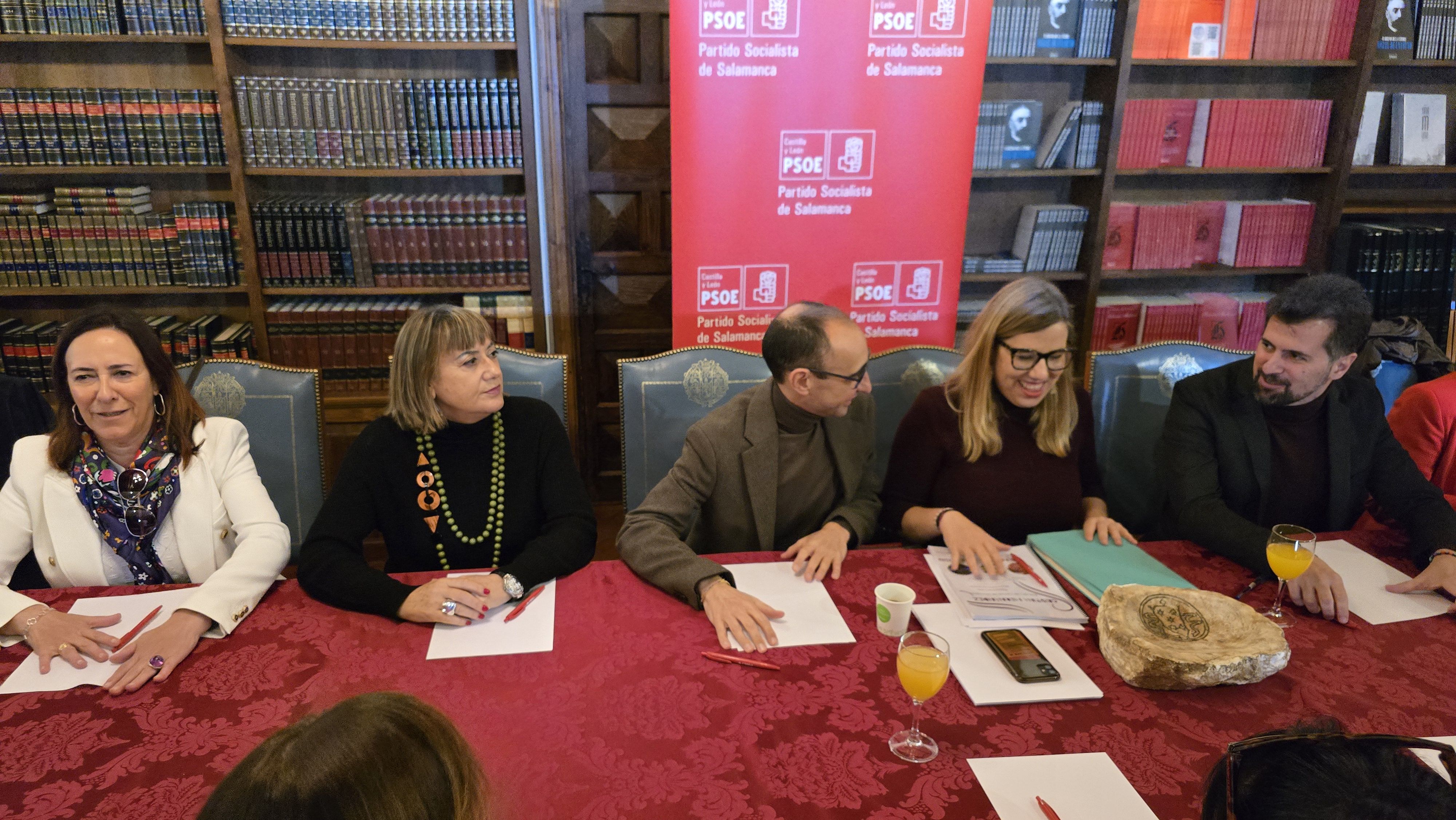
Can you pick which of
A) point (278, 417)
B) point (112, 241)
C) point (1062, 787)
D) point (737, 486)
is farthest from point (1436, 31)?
point (112, 241)

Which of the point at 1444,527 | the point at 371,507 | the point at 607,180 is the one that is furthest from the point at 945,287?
the point at 371,507

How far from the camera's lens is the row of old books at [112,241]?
10.3 feet

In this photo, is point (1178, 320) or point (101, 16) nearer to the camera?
point (101, 16)

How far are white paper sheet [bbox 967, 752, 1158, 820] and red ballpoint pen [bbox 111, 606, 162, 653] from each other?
132cm

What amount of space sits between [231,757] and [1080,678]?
123 centimetres

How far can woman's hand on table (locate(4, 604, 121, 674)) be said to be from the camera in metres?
1.33

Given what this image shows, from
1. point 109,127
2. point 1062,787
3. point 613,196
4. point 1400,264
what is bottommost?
point 1062,787

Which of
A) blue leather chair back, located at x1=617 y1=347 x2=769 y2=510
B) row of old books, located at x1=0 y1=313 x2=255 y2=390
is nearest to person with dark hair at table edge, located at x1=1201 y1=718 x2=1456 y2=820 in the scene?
blue leather chair back, located at x1=617 y1=347 x2=769 y2=510

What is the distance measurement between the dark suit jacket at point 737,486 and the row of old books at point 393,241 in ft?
5.81

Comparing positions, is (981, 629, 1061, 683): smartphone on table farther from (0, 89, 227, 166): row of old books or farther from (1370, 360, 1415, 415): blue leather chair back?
(0, 89, 227, 166): row of old books

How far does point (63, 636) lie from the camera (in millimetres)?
1356

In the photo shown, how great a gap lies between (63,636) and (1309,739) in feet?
5.50

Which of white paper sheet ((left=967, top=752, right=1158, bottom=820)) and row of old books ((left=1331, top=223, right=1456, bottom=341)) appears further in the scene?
row of old books ((left=1331, top=223, right=1456, bottom=341))

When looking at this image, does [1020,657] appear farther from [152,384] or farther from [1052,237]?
[1052,237]
